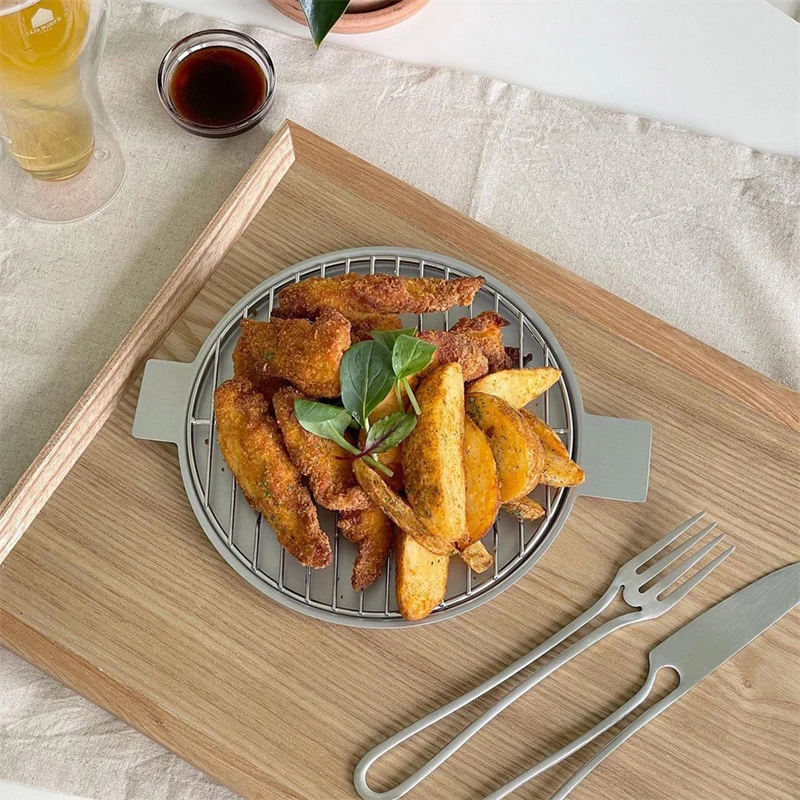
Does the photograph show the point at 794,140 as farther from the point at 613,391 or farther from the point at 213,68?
the point at 213,68

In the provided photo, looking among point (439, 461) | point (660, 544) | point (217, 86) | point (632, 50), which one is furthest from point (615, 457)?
point (217, 86)

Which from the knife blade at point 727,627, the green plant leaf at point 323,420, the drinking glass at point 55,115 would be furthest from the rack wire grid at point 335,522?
the drinking glass at point 55,115

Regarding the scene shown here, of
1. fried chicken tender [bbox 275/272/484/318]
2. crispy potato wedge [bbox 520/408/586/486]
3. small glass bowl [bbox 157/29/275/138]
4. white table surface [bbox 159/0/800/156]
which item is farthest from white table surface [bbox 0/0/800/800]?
crispy potato wedge [bbox 520/408/586/486]

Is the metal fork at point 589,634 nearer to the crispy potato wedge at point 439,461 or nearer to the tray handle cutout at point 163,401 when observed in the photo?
the crispy potato wedge at point 439,461

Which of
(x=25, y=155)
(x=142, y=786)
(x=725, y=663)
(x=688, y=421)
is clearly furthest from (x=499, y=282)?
(x=142, y=786)

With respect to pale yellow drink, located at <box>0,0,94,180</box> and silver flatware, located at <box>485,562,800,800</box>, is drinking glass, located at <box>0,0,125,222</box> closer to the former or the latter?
pale yellow drink, located at <box>0,0,94,180</box>

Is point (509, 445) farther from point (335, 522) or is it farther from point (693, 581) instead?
point (693, 581)
